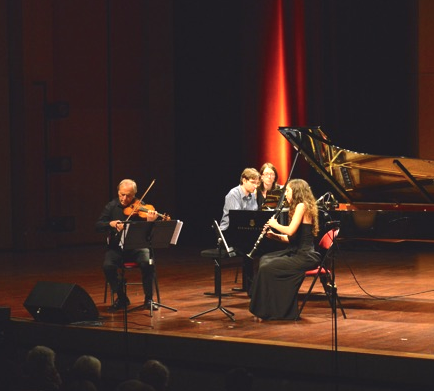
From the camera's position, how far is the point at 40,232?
11.2 metres

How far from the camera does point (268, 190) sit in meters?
7.79

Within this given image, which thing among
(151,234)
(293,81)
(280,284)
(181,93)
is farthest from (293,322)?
(181,93)

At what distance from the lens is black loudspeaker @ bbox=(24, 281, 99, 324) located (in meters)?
6.31

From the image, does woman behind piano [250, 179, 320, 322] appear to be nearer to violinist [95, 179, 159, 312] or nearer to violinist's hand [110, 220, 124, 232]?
violinist [95, 179, 159, 312]

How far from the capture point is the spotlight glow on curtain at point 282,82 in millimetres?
11289

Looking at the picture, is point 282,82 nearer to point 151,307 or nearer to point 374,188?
point 374,188

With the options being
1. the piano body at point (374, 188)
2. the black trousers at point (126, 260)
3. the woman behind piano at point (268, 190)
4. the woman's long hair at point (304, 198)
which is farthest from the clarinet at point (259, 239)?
the black trousers at point (126, 260)

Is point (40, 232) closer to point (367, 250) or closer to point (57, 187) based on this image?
point (57, 187)

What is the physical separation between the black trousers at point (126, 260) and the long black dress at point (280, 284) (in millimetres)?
827

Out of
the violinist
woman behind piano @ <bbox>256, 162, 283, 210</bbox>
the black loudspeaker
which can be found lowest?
the black loudspeaker

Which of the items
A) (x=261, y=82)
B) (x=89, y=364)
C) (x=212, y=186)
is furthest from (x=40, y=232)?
(x=89, y=364)

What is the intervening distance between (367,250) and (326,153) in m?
3.95

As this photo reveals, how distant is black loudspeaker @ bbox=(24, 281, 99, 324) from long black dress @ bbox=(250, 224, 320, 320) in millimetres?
1111

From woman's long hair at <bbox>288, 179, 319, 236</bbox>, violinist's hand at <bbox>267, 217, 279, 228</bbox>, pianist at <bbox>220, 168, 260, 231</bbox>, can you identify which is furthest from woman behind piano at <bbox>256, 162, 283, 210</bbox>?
woman's long hair at <bbox>288, 179, 319, 236</bbox>
